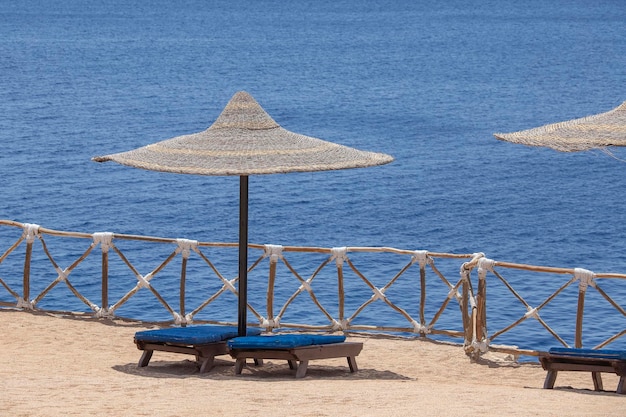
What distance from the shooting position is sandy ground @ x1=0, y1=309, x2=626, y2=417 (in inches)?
362

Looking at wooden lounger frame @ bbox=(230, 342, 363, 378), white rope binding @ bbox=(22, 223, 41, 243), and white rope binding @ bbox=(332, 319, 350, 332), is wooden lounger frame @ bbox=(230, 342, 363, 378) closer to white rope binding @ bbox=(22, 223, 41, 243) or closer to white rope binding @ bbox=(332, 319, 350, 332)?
white rope binding @ bbox=(332, 319, 350, 332)

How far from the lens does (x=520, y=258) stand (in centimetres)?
2667

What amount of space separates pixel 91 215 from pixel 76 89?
32.7 meters

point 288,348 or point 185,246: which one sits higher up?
point 185,246

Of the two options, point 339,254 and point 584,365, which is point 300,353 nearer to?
point 584,365

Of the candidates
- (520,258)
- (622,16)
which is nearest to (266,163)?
(520,258)

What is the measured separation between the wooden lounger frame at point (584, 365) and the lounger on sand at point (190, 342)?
3392 mm

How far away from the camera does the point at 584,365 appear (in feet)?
34.8

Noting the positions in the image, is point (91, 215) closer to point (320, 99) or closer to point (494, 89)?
point (320, 99)

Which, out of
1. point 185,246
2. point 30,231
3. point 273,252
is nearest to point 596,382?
point 273,252

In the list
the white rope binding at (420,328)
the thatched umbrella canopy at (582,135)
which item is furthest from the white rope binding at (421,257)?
the thatched umbrella canopy at (582,135)

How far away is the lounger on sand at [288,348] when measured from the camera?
35.8ft

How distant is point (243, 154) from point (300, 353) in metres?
2.15

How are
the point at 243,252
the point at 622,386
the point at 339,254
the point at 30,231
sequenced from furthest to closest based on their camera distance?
1. the point at 30,231
2. the point at 339,254
3. the point at 243,252
4. the point at 622,386
